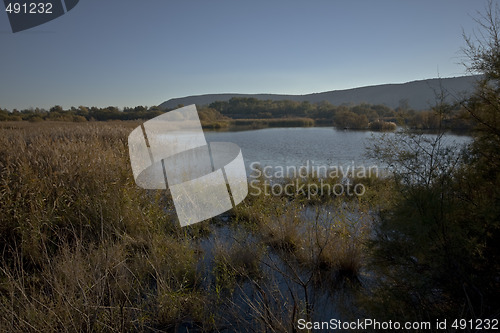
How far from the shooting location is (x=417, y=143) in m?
2.60

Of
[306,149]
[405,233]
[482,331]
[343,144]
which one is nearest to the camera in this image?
[482,331]

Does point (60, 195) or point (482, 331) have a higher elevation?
point (60, 195)

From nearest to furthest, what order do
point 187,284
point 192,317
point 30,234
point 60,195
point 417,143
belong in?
point 417,143 → point 192,317 → point 187,284 → point 30,234 → point 60,195

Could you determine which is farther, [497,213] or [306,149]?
[306,149]

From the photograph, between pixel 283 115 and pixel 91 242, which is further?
pixel 283 115

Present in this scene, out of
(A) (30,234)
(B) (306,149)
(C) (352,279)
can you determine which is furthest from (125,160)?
(B) (306,149)

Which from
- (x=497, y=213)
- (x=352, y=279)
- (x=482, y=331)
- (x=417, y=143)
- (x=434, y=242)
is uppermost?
(x=417, y=143)

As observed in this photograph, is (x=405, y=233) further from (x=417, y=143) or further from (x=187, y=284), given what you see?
(x=187, y=284)

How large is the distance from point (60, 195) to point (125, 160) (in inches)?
73.3

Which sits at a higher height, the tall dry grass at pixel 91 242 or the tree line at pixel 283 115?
the tree line at pixel 283 115

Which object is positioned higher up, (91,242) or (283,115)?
(283,115)

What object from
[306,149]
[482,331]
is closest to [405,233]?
[482,331]

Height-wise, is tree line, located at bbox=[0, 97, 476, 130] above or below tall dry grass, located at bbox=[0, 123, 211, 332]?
above

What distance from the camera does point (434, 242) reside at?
2.05m
